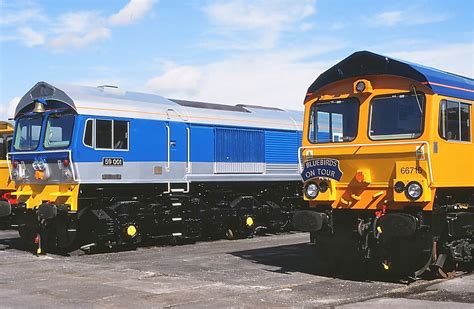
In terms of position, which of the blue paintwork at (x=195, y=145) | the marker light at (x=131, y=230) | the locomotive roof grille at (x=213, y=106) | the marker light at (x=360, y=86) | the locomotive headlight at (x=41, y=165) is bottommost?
the marker light at (x=131, y=230)

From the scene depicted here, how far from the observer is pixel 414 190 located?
9.58 m

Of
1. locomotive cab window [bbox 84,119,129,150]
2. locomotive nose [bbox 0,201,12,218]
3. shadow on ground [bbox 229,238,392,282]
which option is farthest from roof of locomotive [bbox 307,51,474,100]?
locomotive nose [bbox 0,201,12,218]

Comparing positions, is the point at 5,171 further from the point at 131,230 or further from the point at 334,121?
the point at 334,121

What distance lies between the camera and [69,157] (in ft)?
45.6

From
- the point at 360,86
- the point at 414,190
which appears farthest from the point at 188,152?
the point at 414,190

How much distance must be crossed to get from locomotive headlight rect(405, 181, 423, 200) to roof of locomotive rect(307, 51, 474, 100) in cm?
150

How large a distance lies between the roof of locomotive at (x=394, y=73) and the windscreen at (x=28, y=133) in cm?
700

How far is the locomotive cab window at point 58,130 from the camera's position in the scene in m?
14.2

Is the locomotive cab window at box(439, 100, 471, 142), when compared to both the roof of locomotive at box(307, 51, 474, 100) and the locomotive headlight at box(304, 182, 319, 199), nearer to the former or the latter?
the roof of locomotive at box(307, 51, 474, 100)

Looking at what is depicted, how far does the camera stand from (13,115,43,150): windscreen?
14992 mm

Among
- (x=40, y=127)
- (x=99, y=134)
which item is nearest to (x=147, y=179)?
(x=99, y=134)

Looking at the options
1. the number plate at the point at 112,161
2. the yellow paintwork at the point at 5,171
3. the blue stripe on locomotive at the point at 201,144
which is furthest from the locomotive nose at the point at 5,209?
the yellow paintwork at the point at 5,171

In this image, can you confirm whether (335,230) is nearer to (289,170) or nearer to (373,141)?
(373,141)

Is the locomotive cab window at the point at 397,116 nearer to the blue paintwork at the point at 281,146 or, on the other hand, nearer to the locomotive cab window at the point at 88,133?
the locomotive cab window at the point at 88,133
